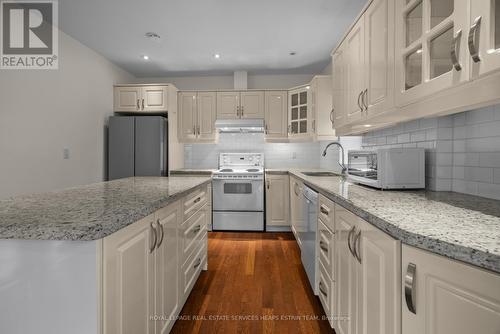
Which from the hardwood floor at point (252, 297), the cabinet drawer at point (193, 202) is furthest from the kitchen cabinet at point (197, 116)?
the cabinet drawer at point (193, 202)

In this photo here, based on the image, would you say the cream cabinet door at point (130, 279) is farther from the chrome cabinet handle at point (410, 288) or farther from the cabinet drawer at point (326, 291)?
the cabinet drawer at point (326, 291)

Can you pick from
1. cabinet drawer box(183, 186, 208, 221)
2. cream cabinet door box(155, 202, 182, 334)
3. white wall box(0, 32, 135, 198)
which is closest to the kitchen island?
cream cabinet door box(155, 202, 182, 334)

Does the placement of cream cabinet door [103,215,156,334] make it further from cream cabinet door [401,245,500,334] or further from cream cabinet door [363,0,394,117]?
cream cabinet door [363,0,394,117]

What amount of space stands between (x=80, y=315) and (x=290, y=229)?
340 centimetres

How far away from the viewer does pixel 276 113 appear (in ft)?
13.7

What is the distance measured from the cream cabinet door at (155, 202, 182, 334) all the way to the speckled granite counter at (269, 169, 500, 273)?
92cm

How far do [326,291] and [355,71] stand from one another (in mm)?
1567

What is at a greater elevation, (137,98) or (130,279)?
(137,98)

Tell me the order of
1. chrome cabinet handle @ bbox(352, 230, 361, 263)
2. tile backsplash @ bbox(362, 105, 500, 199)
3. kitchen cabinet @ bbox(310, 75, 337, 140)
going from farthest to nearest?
kitchen cabinet @ bbox(310, 75, 337, 140) → tile backsplash @ bbox(362, 105, 500, 199) → chrome cabinet handle @ bbox(352, 230, 361, 263)

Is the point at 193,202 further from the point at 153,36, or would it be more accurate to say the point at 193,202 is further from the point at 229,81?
the point at 229,81

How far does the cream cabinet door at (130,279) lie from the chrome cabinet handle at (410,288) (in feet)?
3.04

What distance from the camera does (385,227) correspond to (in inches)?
33.8

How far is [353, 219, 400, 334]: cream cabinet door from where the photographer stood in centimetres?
83

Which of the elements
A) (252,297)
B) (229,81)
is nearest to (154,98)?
(229,81)
